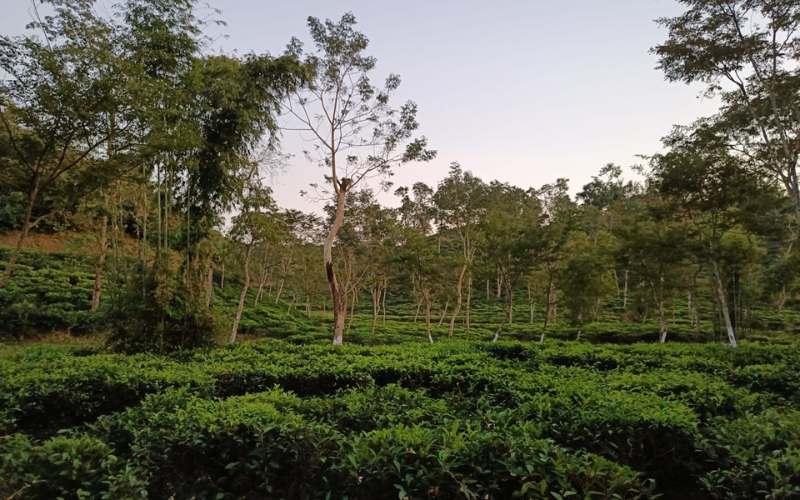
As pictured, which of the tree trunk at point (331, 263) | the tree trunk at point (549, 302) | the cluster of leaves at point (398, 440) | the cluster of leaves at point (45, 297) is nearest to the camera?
the cluster of leaves at point (398, 440)

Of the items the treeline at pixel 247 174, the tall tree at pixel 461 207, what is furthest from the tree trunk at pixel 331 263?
the tall tree at pixel 461 207

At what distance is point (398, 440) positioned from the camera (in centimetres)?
241

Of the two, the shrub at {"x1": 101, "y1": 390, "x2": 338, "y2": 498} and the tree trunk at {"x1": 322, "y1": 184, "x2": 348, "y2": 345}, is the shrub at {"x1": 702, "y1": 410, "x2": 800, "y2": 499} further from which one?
the tree trunk at {"x1": 322, "y1": 184, "x2": 348, "y2": 345}

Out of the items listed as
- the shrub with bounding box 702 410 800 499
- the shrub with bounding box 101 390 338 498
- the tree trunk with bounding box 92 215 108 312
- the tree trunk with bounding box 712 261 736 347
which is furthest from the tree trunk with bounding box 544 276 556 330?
the shrub with bounding box 101 390 338 498

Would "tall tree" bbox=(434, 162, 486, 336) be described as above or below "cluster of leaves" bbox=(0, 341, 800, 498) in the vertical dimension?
above

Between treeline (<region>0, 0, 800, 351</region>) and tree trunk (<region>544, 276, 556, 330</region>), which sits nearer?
treeline (<region>0, 0, 800, 351</region>)

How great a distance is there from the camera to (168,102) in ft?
23.1

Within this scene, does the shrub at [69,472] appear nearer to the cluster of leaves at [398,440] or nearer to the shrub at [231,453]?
the cluster of leaves at [398,440]

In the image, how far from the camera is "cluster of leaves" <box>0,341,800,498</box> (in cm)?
222

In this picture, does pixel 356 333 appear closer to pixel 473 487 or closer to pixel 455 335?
pixel 455 335

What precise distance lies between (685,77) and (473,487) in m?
12.1

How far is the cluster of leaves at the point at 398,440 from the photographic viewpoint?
222 centimetres

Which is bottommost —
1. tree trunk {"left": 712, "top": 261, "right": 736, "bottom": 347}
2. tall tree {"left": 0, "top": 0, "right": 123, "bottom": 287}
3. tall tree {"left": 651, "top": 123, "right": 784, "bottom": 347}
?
tree trunk {"left": 712, "top": 261, "right": 736, "bottom": 347}

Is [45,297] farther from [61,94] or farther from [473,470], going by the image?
[473,470]
